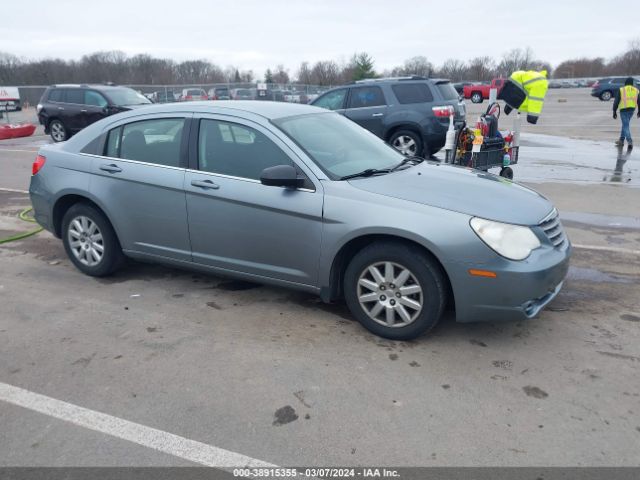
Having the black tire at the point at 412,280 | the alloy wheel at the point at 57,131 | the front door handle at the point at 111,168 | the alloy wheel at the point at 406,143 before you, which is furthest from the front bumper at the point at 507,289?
the alloy wheel at the point at 57,131

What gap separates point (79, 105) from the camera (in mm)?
16797

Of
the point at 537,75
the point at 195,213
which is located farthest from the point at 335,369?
the point at 537,75

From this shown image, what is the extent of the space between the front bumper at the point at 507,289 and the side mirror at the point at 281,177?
4.35ft

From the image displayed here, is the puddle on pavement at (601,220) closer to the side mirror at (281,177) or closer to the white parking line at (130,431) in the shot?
the side mirror at (281,177)

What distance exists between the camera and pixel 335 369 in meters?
3.56

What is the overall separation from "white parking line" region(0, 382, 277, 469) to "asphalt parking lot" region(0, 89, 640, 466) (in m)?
0.01

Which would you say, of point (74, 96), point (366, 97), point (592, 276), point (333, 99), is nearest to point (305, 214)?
point (592, 276)

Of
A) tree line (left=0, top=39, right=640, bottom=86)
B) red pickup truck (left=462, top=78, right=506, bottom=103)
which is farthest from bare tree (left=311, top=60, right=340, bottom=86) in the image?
red pickup truck (left=462, top=78, right=506, bottom=103)

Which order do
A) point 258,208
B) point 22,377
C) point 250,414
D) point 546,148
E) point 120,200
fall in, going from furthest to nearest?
point 546,148
point 120,200
point 258,208
point 22,377
point 250,414

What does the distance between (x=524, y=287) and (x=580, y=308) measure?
1236mm

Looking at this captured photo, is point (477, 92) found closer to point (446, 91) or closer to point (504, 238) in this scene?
point (446, 91)

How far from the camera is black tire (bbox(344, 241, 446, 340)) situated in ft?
12.1

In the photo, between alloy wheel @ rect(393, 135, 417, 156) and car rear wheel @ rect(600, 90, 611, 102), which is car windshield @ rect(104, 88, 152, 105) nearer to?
alloy wheel @ rect(393, 135, 417, 156)

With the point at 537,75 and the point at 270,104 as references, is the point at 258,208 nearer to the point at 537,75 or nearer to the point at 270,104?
the point at 270,104
